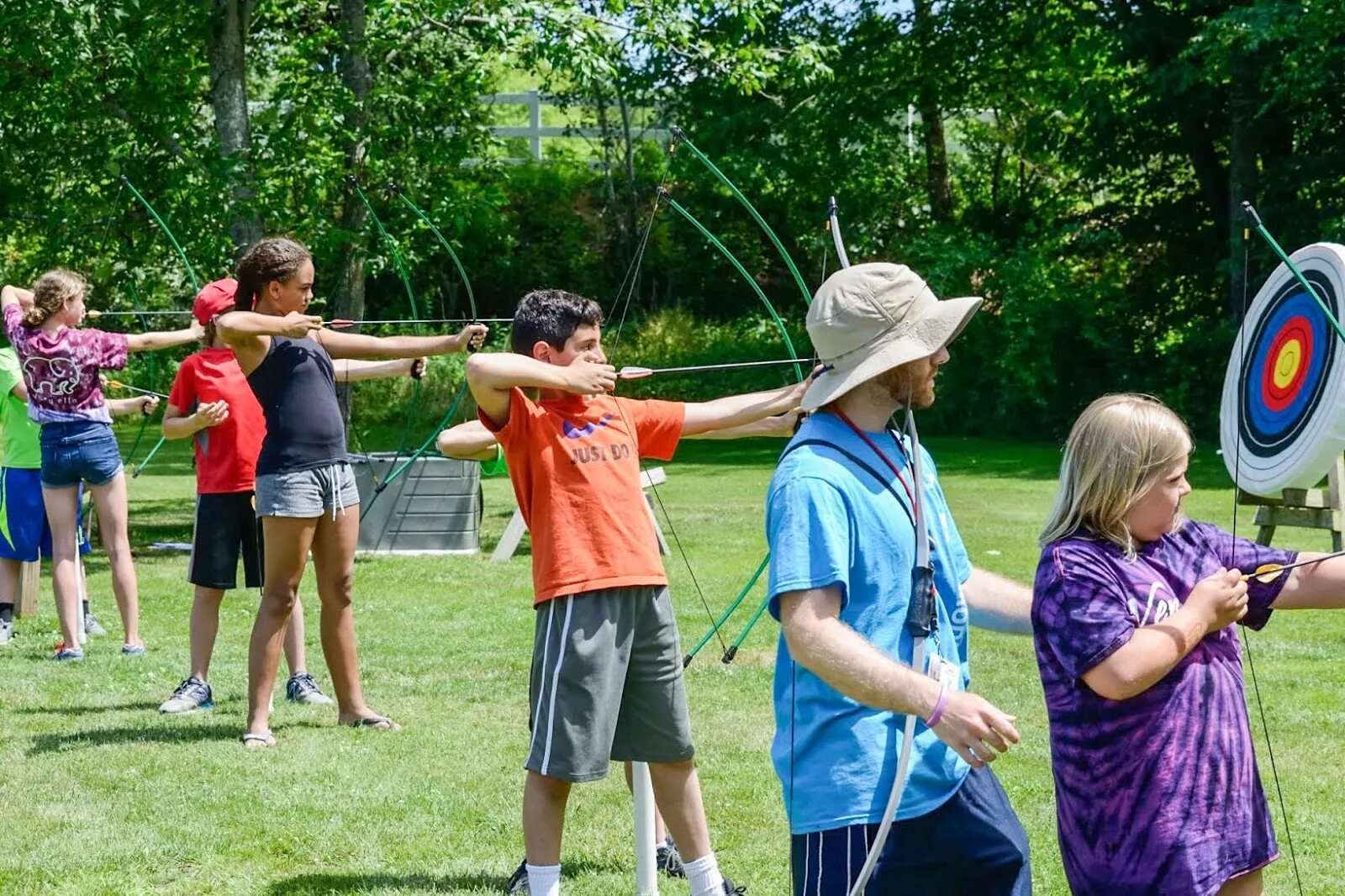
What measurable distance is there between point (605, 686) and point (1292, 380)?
2.83 meters

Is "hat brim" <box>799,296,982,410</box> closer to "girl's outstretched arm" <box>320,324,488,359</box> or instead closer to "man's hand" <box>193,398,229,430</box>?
"girl's outstretched arm" <box>320,324,488,359</box>

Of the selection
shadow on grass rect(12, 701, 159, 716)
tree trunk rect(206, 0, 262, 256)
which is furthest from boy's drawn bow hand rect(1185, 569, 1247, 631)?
tree trunk rect(206, 0, 262, 256)

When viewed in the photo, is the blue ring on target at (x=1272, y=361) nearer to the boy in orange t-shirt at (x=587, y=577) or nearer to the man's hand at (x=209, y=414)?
the boy in orange t-shirt at (x=587, y=577)

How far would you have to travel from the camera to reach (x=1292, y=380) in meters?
5.07

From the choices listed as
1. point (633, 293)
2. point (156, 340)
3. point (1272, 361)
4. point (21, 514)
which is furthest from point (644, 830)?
point (633, 293)

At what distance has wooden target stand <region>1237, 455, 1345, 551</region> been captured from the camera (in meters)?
7.59

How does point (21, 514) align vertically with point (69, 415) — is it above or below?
below

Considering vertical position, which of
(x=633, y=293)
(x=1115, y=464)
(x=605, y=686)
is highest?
(x=633, y=293)

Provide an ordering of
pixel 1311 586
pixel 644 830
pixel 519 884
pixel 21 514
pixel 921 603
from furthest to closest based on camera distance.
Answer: pixel 21 514
pixel 519 884
pixel 644 830
pixel 1311 586
pixel 921 603

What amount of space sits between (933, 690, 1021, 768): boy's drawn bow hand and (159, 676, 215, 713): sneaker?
14.3ft

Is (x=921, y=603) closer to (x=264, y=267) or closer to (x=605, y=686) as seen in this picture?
(x=605, y=686)

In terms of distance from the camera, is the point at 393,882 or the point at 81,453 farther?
the point at 81,453

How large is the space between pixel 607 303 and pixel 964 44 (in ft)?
26.4

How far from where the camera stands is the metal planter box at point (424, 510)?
413 inches
